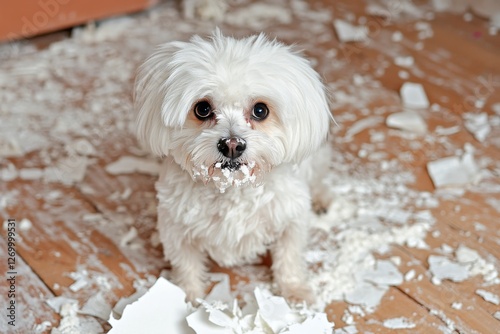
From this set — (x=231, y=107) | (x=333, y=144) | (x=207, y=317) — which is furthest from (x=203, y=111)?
(x=333, y=144)

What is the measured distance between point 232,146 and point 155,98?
19cm

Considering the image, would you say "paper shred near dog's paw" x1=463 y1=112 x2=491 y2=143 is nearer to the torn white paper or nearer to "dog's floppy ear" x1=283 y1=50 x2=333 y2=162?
the torn white paper

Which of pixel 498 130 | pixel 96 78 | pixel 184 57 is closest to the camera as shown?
pixel 184 57

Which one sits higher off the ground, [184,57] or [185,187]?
[184,57]

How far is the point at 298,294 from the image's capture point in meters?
1.57

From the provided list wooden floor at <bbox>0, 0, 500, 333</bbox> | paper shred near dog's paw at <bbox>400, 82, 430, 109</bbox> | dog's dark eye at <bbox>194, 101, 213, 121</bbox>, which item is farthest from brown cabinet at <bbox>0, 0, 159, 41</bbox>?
dog's dark eye at <bbox>194, 101, 213, 121</bbox>

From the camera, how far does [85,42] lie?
8.63ft

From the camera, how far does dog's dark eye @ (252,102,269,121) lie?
4.49 ft

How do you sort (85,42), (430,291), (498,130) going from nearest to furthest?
(430,291) < (498,130) < (85,42)

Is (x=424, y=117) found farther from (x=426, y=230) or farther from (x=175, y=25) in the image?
(x=175, y=25)

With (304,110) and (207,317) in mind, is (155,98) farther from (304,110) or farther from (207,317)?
(207,317)

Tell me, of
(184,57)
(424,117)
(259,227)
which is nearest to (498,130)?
(424,117)

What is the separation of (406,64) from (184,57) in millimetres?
1328

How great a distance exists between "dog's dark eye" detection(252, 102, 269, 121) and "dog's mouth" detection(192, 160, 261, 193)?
0.09 metres
